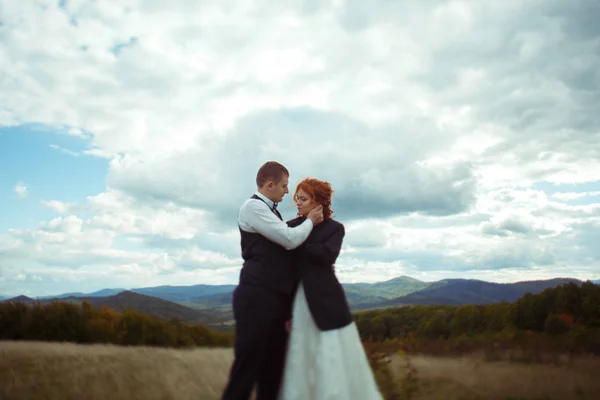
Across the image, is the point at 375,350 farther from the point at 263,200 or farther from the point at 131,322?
the point at 131,322

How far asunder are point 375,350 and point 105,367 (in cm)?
385

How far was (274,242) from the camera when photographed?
470 centimetres

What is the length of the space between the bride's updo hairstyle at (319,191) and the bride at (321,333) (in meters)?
0.01

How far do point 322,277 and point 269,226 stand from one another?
692mm

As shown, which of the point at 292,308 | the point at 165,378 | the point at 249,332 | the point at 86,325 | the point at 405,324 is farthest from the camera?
the point at 86,325

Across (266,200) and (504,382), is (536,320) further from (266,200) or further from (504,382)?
(266,200)

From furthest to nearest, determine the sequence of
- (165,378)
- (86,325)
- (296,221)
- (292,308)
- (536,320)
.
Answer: (536,320), (86,325), (165,378), (296,221), (292,308)

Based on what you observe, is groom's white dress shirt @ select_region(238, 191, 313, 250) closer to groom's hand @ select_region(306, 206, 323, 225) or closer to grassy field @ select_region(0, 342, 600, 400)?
groom's hand @ select_region(306, 206, 323, 225)

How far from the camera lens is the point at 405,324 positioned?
8.25 metres

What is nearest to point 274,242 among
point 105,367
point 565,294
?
point 105,367

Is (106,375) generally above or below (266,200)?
below

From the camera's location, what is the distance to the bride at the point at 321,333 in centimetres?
466

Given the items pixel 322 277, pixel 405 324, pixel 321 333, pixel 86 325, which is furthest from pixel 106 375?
pixel 86 325

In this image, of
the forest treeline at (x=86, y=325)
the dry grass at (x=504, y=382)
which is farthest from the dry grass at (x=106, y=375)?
the forest treeline at (x=86, y=325)
